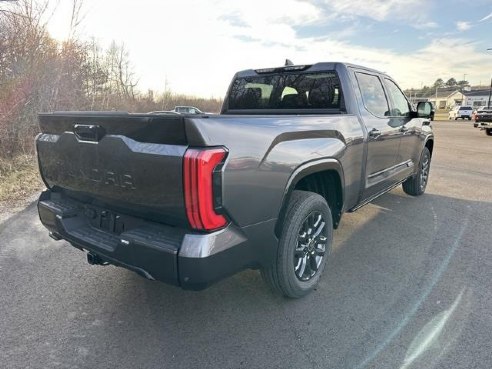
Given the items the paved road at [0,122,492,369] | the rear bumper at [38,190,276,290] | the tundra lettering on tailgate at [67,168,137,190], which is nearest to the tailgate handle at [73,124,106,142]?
the tundra lettering on tailgate at [67,168,137,190]

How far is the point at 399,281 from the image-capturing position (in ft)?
10.9

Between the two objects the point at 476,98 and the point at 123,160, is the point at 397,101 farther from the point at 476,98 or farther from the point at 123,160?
the point at 476,98

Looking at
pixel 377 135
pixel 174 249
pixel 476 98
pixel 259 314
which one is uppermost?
pixel 476 98

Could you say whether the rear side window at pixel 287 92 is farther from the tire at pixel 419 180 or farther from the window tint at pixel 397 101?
the tire at pixel 419 180

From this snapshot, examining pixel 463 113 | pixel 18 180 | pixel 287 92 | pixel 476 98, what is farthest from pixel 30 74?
pixel 476 98

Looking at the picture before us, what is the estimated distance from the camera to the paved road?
234 cm

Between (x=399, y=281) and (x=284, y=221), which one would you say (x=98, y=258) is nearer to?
(x=284, y=221)

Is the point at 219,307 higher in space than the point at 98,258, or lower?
lower

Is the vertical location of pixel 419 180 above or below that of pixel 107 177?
below

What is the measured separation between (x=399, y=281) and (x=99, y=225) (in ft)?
8.51

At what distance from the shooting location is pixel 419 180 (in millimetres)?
6195

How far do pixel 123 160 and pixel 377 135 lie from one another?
2.84 metres

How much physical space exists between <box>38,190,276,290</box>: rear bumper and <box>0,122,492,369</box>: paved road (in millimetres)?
532

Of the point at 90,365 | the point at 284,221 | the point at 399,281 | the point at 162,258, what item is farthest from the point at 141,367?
the point at 399,281
